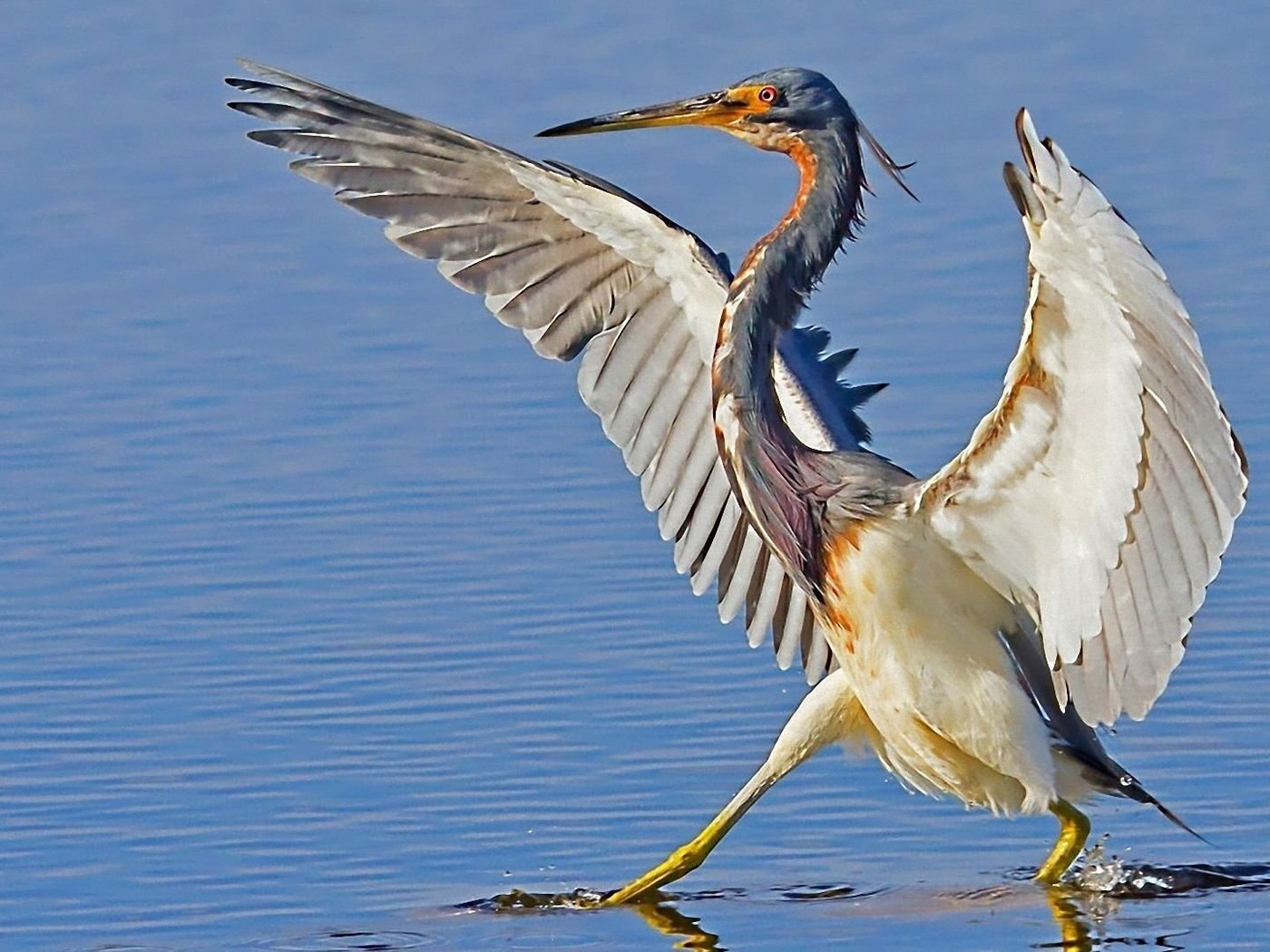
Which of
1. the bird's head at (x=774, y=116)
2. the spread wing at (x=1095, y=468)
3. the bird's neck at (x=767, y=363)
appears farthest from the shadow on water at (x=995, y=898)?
the bird's head at (x=774, y=116)

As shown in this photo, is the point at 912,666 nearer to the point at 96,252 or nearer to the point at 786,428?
the point at 786,428

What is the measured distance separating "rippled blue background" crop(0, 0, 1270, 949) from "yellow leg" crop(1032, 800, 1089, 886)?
12 cm

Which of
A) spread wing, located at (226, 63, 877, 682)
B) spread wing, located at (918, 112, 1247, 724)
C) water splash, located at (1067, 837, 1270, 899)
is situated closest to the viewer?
spread wing, located at (918, 112, 1247, 724)

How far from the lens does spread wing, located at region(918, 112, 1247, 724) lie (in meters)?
6.46

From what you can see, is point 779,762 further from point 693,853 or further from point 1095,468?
point 1095,468

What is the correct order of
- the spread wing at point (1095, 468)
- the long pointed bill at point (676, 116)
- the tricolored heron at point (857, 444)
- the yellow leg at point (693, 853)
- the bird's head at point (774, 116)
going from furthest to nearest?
the long pointed bill at point (676, 116) → the bird's head at point (774, 116) → the yellow leg at point (693, 853) → the tricolored heron at point (857, 444) → the spread wing at point (1095, 468)

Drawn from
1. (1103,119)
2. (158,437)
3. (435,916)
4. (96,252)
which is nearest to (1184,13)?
(1103,119)

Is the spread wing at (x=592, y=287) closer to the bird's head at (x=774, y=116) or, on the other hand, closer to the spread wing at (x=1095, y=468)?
the bird's head at (x=774, y=116)

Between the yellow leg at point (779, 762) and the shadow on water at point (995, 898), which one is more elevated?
the yellow leg at point (779, 762)

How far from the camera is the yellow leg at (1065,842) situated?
7863 mm

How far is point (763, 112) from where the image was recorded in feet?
27.4

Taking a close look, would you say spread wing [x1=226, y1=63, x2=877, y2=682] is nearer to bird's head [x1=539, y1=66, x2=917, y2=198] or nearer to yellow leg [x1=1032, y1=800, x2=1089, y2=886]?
bird's head [x1=539, y1=66, x2=917, y2=198]

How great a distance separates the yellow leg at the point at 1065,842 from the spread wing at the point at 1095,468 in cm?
51

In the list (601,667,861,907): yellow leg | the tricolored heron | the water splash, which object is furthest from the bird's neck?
the water splash
